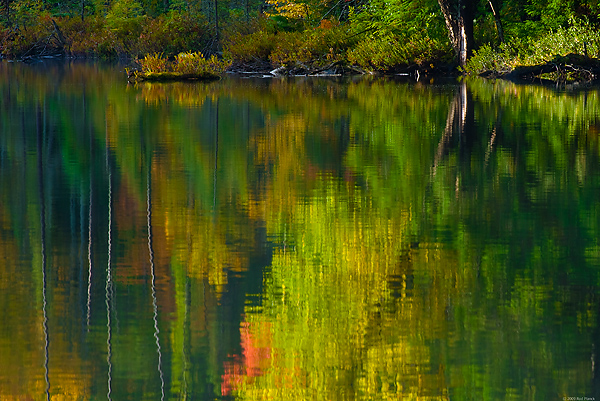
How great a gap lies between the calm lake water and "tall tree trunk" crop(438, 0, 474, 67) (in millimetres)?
21050

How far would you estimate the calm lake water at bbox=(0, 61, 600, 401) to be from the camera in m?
4.32

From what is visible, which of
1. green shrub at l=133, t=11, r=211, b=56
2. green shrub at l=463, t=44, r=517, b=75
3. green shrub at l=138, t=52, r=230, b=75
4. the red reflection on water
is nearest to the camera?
the red reflection on water

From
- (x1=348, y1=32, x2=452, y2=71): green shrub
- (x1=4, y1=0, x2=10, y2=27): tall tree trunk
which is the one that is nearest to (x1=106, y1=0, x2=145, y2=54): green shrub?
(x1=4, y1=0, x2=10, y2=27): tall tree trunk

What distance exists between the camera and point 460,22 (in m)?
34.3

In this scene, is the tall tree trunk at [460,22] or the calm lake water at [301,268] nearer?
the calm lake water at [301,268]

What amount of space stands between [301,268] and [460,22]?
29579 mm

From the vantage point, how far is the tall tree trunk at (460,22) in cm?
3412

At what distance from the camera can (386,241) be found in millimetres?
6980

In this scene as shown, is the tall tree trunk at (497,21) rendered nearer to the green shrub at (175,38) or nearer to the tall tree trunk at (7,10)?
the green shrub at (175,38)

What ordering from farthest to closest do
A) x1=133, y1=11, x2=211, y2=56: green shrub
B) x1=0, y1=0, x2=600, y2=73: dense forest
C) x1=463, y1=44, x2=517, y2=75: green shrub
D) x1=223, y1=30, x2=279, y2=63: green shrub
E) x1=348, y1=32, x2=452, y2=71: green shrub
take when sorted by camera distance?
1. x1=133, y1=11, x2=211, y2=56: green shrub
2. x1=223, y1=30, x2=279, y2=63: green shrub
3. x1=348, y1=32, x2=452, y2=71: green shrub
4. x1=0, y1=0, x2=600, y2=73: dense forest
5. x1=463, y1=44, x2=517, y2=75: green shrub

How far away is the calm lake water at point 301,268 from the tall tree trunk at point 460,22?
21.0 metres

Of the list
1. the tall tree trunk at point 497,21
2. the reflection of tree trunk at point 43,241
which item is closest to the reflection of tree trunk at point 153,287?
the reflection of tree trunk at point 43,241

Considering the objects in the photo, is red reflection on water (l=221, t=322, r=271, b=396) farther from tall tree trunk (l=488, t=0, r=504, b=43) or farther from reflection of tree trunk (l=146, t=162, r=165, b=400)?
tall tree trunk (l=488, t=0, r=504, b=43)

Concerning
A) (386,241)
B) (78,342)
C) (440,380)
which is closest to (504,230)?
(386,241)
